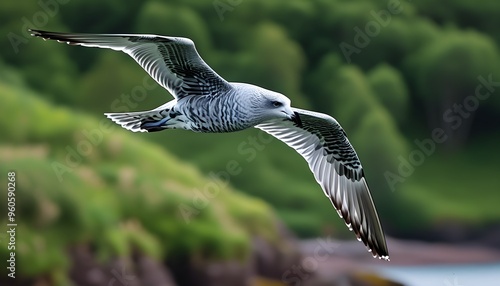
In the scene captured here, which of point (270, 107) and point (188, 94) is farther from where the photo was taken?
point (188, 94)

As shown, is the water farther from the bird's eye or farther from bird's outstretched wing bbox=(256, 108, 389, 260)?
the bird's eye

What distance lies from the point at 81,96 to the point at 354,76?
1.76m

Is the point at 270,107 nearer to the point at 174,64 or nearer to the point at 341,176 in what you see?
the point at 174,64

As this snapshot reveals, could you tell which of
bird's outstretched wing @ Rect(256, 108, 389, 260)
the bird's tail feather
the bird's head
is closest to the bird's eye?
the bird's head

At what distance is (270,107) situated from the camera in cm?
296

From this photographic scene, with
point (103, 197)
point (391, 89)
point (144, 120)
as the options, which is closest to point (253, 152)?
point (103, 197)

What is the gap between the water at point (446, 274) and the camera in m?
5.80

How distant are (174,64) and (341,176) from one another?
0.95 meters

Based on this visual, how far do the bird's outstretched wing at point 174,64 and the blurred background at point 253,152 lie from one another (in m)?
2.53

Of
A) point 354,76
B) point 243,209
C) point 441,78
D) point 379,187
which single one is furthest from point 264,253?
point 441,78

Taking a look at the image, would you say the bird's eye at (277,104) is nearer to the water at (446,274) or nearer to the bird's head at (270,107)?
the bird's head at (270,107)

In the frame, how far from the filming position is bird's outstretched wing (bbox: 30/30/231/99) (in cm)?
296

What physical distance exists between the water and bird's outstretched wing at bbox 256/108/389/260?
7.27 feet

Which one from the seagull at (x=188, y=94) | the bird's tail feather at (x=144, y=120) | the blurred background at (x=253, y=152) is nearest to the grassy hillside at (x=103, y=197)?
the blurred background at (x=253, y=152)
